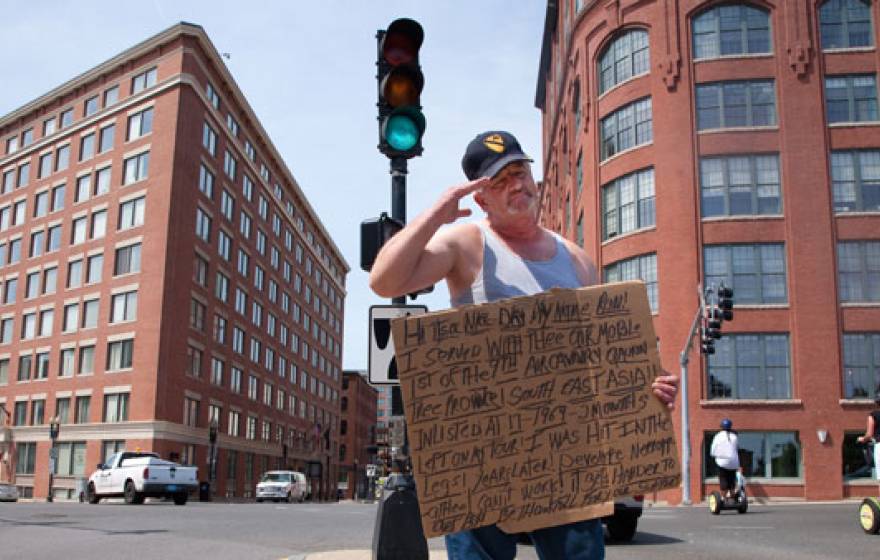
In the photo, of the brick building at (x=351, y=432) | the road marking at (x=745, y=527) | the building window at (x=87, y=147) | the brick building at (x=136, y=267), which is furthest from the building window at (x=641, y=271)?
the brick building at (x=351, y=432)

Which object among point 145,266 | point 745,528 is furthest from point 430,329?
point 145,266

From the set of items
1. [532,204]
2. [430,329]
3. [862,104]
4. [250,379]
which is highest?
[862,104]

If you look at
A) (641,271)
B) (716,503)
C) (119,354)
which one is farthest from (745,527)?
(119,354)

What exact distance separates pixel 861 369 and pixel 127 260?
127ft

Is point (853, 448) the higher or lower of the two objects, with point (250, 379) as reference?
lower

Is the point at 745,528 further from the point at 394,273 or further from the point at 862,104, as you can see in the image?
the point at 862,104

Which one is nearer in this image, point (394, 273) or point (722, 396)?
point (394, 273)

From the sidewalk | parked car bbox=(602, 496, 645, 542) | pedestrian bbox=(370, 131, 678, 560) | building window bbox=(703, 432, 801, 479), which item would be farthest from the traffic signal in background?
pedestrian bbox=(370, 131, 678, 560)

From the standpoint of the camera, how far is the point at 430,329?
2721mm

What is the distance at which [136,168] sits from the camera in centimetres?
5119

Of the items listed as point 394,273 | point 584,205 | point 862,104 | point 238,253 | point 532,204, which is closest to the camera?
point 394,273

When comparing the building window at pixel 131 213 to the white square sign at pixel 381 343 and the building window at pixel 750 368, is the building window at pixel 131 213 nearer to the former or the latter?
the building window at pixel 750 368

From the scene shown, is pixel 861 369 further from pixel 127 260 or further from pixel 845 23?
pixel 127 260

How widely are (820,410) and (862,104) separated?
39.1 ft
